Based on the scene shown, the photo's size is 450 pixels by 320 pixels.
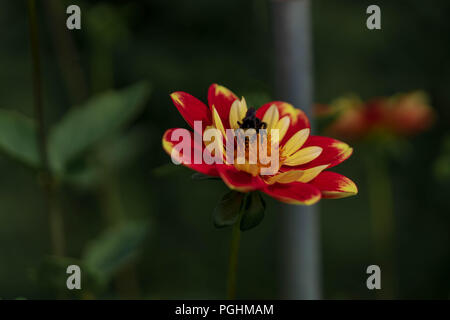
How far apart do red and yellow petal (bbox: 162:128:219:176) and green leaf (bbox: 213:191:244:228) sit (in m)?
0.02

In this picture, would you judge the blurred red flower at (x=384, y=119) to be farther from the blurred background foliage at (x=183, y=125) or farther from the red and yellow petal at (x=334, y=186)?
the red and yellow petal at (x=334, y=186)

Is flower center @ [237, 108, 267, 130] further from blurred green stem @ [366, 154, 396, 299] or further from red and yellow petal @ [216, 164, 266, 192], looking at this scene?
blurred green stem @ [366, 154, 396, 299]

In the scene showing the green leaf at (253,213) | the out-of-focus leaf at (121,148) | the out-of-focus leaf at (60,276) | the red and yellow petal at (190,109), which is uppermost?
the out-of-focus leaf at (121,148)

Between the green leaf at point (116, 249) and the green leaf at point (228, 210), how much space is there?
308mm

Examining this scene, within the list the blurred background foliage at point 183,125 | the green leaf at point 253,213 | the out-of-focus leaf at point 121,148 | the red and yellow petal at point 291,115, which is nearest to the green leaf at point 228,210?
the green leaf at point 253,213

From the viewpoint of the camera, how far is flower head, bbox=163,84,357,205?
1.46 ft

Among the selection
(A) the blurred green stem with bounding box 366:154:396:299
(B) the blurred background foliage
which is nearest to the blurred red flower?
(A) the blurred green stem with bounding box 366:154:396:299

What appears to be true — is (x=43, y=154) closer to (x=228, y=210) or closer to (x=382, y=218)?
(x=228, y=210)

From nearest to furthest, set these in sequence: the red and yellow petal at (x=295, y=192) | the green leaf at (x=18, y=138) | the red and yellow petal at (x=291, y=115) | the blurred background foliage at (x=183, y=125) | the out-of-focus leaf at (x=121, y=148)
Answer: the red and yellow petal at (x=295, y=192), the red and yellow petal at (x=291, y=115), the green leaf at (x=18, y=138), the out-of-focus leaf at (x=121, y=148), the blurred background foliage at (x=183, y=125)

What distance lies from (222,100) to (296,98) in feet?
0.35

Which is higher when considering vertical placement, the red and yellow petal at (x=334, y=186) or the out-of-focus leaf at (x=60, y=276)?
the red and yellow petal at (x=334, y=186)

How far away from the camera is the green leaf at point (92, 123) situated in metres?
0.73
